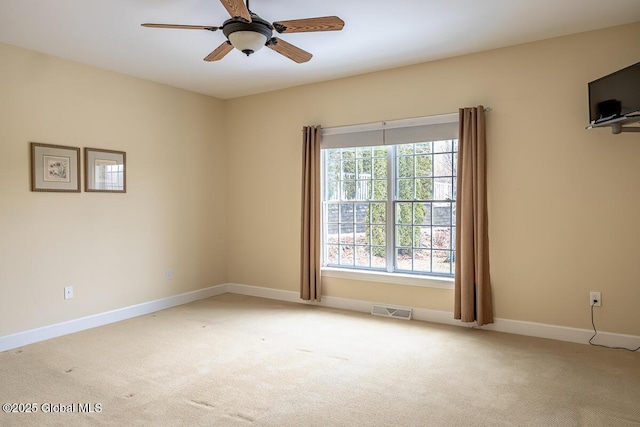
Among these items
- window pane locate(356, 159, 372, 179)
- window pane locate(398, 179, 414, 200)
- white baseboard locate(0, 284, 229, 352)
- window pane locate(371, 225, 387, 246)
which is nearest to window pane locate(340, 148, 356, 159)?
window pane locate(356, 159, 372, 179)

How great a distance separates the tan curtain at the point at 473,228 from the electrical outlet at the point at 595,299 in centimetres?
83

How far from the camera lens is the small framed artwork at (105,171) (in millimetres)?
4390

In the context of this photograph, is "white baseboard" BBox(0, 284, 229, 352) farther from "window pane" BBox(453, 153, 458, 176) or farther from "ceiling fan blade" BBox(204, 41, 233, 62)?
"window pane" BBox(453, 153, 458, 176)

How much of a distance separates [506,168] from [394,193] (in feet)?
3.95

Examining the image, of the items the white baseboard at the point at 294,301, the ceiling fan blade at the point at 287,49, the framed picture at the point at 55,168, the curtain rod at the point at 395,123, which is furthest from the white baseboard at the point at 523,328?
the framed picture at the point at 55,168

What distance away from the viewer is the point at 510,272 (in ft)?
13.3

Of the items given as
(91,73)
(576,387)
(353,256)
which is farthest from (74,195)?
(576,387)

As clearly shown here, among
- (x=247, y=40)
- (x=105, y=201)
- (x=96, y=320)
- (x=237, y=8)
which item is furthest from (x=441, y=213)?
(x=96, y=320)

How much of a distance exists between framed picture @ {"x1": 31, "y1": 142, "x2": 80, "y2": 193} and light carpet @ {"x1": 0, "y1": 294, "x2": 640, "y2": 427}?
4.81ft

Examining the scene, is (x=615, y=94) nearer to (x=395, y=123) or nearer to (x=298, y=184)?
(x=395, y=123)

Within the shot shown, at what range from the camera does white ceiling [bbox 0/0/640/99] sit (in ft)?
10.3

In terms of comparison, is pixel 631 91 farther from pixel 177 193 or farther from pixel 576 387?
pixel 177 193

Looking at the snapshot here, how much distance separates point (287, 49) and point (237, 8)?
80 cm

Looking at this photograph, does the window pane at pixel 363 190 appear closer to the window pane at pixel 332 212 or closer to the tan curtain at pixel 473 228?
the window pane at pixel 332 212
